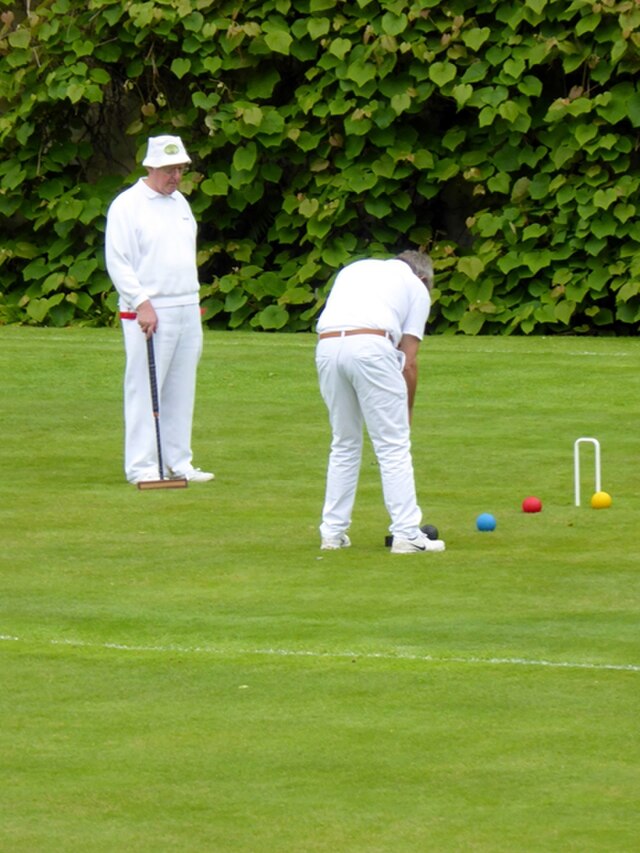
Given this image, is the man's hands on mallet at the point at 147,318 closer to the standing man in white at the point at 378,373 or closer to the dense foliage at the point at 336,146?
the standing man in white at the point at 378,373

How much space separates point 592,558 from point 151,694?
9.78ft

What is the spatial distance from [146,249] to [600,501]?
2.97m

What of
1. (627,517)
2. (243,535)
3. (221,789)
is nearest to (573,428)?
(627,517)

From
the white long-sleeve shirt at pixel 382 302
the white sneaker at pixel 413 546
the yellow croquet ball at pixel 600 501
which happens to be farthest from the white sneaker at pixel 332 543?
Answer: the yellow croquet ball at pixel 600 501

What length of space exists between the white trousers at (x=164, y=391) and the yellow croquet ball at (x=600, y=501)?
2.54 metres

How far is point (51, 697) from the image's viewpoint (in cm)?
704

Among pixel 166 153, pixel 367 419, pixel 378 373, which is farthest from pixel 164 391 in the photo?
pixel 378 373

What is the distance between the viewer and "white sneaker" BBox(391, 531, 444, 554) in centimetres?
955

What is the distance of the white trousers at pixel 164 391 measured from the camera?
39.0 ft

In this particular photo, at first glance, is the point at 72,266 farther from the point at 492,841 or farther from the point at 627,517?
the point at 492,841

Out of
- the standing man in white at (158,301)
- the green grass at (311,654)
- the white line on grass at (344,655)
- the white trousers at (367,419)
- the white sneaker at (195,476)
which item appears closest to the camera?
the green grass at (311,654)

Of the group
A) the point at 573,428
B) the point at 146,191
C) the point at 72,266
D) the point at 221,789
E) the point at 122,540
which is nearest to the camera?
the point at 221,789

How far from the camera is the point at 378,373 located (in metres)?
9.23

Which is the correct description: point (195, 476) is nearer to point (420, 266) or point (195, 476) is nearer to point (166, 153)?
point (166, 153)
